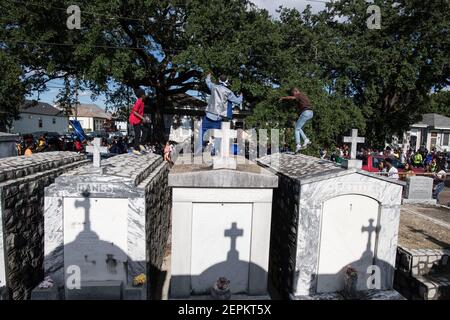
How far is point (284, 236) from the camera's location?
21.2 feet

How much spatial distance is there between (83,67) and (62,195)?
15.6 m

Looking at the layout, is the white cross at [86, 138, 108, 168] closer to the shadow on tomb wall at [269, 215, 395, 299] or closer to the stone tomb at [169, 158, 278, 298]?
the stone tomb at [169, 158, 278, 298]

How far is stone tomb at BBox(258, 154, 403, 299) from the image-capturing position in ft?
18.7

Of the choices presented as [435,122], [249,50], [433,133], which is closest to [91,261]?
[249,50]

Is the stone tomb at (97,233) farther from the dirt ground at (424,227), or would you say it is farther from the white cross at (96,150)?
the dirt ground at (424,227)

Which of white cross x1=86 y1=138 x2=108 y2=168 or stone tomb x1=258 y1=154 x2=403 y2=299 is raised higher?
white cross x1=86 y1=138 x2=108 y2=168

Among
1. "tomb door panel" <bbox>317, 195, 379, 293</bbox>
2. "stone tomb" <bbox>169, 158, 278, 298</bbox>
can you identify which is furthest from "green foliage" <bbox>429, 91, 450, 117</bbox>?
"stone tomb" <bbox>169, 158, 278, 298</bbox>

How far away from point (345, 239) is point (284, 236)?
1.11m

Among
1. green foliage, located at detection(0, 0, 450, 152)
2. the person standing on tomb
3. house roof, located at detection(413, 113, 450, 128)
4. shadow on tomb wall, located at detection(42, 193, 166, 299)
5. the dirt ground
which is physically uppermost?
green foliage, located at detection(0, 0, 450, 152)

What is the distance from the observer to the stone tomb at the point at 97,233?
5.05m

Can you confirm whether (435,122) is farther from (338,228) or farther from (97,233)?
(97,233)

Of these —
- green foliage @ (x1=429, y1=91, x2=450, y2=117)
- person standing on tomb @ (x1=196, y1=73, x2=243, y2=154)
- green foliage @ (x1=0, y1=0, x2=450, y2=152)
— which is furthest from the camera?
green foliage @ (x1=429, y1=91, x2=450, y2=117)

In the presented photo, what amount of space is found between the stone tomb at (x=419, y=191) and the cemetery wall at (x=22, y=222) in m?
12.8

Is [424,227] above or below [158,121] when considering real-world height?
below
